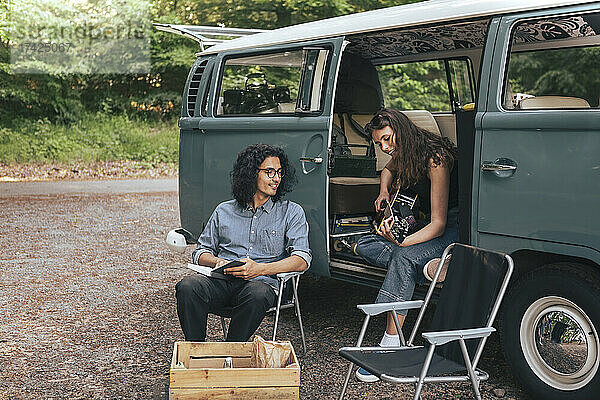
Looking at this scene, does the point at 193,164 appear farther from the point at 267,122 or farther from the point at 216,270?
the point at 216,270

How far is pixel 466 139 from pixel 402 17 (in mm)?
892

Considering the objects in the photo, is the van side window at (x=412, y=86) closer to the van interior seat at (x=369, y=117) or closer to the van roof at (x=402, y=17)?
the van interior seat at (x=369, y=117)

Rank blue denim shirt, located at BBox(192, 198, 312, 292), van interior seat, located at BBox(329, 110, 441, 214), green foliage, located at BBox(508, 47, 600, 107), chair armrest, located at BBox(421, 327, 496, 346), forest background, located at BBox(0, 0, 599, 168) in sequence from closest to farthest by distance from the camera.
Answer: chair armrest, located at BBox(421, 327, 496, 346)
blue denim shirt, located at BBox(192, 198, 312, 292)
van interior seat, located at BBox(329, 110, 441, 214)
green foliage, located at BBox(508, 47, 600, 107)
forest background, located at BBox(0, 0, 599, 168)

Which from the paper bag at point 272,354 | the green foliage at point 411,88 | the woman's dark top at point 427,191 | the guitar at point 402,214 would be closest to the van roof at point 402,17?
the woman's dark top at point 427,191

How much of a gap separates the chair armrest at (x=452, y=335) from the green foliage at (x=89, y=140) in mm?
17490

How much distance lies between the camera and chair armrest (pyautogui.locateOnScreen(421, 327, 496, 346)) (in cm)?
355

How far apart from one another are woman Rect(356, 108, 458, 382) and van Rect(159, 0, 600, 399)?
0.72 feet

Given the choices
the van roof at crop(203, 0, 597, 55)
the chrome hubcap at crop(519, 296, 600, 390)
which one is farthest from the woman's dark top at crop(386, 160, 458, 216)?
the chrome hubcap at crop(519, 296, 600, 390)

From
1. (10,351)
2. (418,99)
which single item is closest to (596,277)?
(10,351)

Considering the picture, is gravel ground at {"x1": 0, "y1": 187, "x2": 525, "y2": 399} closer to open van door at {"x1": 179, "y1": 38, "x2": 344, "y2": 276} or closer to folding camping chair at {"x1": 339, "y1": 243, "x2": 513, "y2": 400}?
folding camping chair at {"x1": 339, "y1": 243, "x2": 513, "y2": 400}

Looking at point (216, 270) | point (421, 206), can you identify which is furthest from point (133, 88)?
point (216, 270)

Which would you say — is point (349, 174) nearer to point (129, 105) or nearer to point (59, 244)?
point (59, 244)

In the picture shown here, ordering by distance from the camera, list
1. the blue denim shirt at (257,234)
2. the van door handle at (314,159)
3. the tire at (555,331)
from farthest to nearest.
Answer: the van door handle at (314,159)
the blue denim shirt at (257,234)
the tire at (555,331)

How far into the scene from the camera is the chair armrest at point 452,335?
3547 mm
